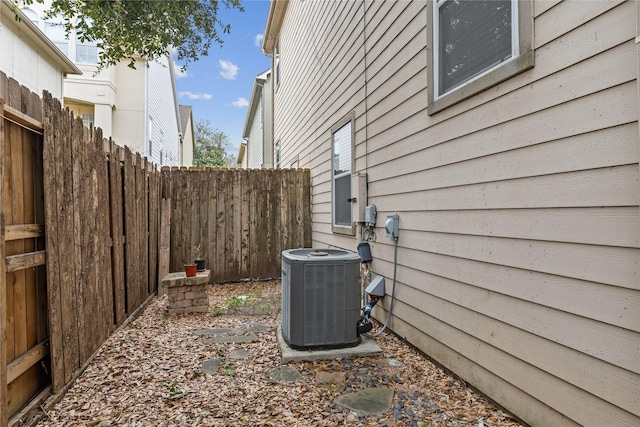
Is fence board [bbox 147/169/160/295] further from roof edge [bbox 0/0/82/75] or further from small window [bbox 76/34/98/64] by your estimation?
small window [bbox 76/34/98/64]

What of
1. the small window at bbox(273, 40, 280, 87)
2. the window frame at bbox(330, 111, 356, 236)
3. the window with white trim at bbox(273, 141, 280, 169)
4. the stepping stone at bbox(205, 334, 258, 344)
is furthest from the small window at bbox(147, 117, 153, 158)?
the stepping stone at bbox(205, 334, 258, 344)

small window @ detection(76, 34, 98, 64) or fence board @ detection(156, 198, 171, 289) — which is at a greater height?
small window @ detection(76, 34, 98, 64)

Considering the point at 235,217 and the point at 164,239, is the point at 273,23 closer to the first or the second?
the point at 235,217

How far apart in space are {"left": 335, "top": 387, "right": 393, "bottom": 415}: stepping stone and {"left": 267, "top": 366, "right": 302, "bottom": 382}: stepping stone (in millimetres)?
440

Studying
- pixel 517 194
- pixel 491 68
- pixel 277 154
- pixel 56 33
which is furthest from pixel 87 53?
pixel 517 194

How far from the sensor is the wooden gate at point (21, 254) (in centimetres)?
186

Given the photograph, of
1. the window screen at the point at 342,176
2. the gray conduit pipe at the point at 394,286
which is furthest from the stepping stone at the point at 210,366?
the window screen at the point at 342,176

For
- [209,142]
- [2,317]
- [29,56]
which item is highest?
[209,142]

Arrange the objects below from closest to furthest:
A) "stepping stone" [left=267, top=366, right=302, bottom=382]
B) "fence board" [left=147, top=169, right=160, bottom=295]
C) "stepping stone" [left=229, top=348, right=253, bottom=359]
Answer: "stepping stone" [left=267, top=366, right=302, bottom=382] → "stepping stone" [left=229, top=348, right=253, bottom=359] → "fence board" [left=147, top=169, right=160, bottom=295]

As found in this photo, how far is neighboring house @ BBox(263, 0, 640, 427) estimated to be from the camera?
5.13 ft

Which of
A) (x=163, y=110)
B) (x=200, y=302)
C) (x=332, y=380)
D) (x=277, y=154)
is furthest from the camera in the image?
(x=163, y=110)

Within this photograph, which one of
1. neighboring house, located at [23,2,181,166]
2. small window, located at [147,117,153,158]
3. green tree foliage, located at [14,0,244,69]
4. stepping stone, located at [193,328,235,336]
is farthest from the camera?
small window, located at [147,117,153,158]

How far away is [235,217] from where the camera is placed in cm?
641

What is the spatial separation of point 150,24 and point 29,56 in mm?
3708
